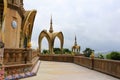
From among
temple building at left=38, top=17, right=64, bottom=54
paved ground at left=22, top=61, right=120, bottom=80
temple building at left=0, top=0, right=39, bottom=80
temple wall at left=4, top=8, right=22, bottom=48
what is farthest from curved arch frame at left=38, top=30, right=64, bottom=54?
temple wall at left=4, top=8, right=22, bottom=48

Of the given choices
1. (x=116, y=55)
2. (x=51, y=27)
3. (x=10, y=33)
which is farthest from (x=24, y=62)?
(x=51, y=27)

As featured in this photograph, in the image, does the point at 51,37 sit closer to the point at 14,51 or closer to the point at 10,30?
the point at 10,30

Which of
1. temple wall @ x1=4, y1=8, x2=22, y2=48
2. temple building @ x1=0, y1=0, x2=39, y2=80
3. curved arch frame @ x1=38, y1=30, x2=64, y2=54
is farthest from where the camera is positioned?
curved arch frame @ x1=38, y1=30, x2=64, y2=54

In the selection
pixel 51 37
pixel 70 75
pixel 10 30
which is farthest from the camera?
pixel 51 37

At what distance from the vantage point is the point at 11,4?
46.9 feet

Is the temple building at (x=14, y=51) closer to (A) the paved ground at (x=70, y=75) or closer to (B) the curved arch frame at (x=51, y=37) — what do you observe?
(A) the paved ground at (x=70, y=75)

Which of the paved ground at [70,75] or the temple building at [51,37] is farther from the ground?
the temple building at [51,37]

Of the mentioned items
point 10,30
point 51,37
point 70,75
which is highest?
point 51,37

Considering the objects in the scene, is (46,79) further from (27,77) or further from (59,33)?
(59,33)

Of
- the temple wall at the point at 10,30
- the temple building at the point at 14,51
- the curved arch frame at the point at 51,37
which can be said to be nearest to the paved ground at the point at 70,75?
the temple building at the point at 14,51

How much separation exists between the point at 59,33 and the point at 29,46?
29797mm

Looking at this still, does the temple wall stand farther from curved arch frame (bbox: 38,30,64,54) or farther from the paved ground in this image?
curved arch frame (bbox: 38,30,64,54)

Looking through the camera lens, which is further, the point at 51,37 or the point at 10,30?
the point at 51,37

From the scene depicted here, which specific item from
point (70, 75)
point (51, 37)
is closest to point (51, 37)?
point (51, 37)
